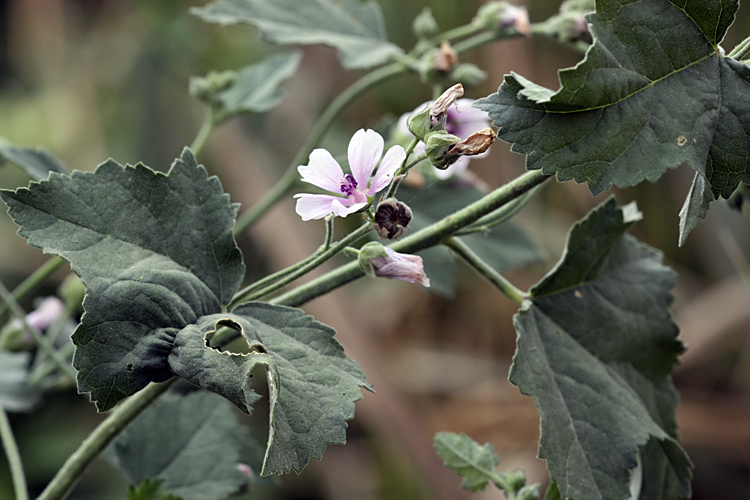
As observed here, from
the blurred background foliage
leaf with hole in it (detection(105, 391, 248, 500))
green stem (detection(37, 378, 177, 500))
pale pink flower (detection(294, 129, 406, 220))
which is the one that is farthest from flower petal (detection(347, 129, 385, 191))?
the blurred background foliage

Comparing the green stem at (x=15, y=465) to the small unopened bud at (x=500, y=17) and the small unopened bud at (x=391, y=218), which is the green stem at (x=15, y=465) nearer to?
the small unopened bud at (x=391, y=218)

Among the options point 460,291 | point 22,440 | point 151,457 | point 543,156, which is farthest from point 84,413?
point 543,156

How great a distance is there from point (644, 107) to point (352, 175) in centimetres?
21

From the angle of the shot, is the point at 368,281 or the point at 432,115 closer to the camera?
the point at 432,115

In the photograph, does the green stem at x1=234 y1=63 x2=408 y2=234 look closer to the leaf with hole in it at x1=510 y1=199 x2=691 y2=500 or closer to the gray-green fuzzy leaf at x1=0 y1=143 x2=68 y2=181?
the gray-green fuzzy leaf at x1=0 y1=143 x2=68 y2=181

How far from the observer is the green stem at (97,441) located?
1.75 ft

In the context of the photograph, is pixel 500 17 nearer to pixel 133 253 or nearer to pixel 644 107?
pixel 644 107

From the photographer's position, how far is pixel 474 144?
484 millimetres

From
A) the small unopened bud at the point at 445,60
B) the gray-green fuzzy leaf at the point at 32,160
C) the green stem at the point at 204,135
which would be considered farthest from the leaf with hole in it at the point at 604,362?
the gray-green fuzzy leaf at the point at 32,160

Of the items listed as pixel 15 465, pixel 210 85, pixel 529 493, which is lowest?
pixel 529 493

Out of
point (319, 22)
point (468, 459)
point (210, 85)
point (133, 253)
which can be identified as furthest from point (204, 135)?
point (468, 459)

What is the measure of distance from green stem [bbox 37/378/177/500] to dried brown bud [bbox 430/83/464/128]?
0.98 ft

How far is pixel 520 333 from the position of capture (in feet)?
1.77

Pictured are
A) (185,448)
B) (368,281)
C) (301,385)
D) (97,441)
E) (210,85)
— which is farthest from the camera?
(368,281)
